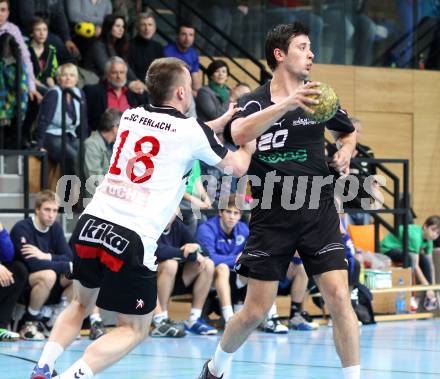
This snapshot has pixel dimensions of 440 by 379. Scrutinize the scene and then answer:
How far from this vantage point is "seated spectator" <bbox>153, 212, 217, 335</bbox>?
1063cm

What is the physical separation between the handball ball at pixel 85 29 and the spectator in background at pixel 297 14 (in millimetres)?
3451

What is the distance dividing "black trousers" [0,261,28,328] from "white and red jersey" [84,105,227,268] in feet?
14.6

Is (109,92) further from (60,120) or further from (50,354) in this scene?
(50,354)

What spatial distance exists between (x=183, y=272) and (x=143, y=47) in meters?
4.10

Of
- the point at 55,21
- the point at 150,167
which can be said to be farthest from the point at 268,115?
the point at 55,21

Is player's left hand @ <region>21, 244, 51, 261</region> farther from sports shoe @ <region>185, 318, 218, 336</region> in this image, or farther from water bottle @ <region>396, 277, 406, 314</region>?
water bottle @ <region>396, 277, 406, 314</region>

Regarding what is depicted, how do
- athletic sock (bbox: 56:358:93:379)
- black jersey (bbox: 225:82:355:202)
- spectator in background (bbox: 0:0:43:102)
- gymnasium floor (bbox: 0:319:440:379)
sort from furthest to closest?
1. spectator in background (bbox: 0:0:43:102)
2. gymnasium floor (bbox: 0:319:440:379)
3. black jersey (bbox: 225:82:355:202)
4. athletic sock (bbox: 56:358:93:379)

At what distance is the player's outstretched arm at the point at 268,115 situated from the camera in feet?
18.2

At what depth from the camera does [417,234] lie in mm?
14039

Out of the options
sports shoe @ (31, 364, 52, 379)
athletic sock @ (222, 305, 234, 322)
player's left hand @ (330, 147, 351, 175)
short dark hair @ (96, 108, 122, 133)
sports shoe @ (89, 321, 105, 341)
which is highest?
short dark hair @ (96, 108, 122, 133)

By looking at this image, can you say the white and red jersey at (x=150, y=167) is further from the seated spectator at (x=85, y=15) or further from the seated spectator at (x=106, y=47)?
the seated spectator at (x=85, y=15)

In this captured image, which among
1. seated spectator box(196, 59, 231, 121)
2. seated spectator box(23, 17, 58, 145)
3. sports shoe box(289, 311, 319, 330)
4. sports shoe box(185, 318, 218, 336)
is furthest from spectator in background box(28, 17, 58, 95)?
sports shoe box(289, 311, 319, 330)

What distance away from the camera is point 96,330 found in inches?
400

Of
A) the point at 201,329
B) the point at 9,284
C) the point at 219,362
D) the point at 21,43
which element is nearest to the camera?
the point at 219,362
